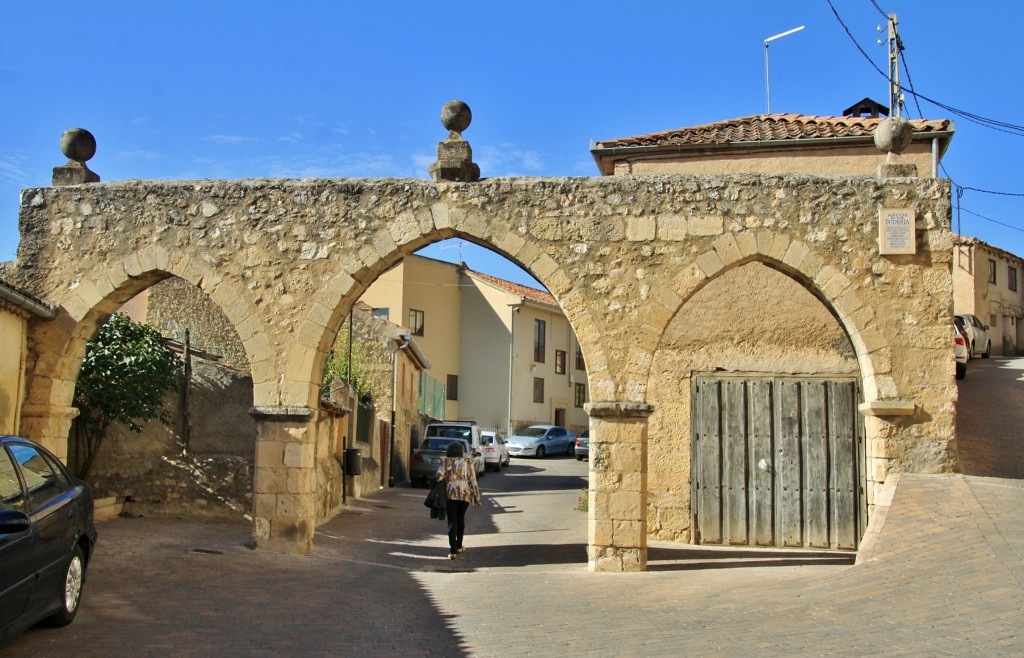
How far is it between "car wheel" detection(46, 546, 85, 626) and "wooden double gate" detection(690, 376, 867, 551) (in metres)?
7.46

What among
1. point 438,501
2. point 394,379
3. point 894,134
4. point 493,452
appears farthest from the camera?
point 493,452

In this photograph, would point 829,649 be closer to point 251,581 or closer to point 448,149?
point 251,581

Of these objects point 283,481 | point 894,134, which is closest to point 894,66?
point 894,134

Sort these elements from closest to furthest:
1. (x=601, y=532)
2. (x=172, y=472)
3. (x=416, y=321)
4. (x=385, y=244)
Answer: (x=601, y=532)
(x=385, y=244)
(x=172, y=472)
(x=416, y=321)

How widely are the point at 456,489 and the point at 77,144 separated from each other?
18.4 feet

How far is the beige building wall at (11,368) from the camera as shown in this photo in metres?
9.55

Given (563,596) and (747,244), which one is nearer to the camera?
(563,596)

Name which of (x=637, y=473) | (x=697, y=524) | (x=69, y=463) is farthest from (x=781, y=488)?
(x=69, y=463)

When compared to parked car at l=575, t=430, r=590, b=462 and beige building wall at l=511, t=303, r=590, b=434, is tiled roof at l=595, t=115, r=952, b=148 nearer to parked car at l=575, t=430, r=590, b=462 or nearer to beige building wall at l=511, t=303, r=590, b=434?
parked car at l=575, t=430, r=590, b=462

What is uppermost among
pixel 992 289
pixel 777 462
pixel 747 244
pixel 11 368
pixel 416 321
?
pixel 992 289

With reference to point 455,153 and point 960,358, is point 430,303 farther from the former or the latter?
point 455,153

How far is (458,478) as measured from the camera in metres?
10.5

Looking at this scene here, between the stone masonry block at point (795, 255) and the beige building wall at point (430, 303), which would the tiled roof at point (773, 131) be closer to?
the stone masonry block at point (795, 255)

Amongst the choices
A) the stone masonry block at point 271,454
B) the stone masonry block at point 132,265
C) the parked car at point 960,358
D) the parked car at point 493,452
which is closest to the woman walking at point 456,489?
the stone masonry block at point 271,454
